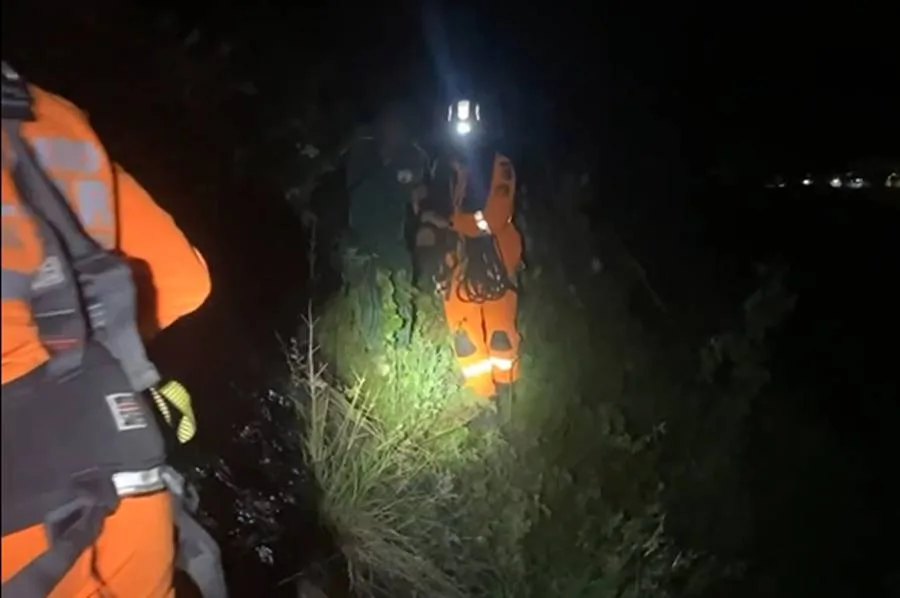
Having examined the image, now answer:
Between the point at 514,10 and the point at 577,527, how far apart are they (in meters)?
2.32

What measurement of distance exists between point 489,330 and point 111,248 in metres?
2.34

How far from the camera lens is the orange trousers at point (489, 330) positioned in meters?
4.21

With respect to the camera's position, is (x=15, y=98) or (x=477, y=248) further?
(x=477, y=248)

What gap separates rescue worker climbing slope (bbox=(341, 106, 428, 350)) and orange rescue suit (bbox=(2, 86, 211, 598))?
1541 millimetres

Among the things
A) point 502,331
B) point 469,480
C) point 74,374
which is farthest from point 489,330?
point 74,374

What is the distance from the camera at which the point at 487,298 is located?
432 centimetres

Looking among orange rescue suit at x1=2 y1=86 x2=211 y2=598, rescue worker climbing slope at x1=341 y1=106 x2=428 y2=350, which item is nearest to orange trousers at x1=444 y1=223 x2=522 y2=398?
rescue worker climbing slope at x1=341 y1=106 x2=428 y2=350

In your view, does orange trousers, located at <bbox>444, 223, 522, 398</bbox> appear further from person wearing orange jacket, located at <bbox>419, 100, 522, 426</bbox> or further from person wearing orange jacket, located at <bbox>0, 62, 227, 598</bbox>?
person wearing orange jacket, located at <bbox>0, 62, 227, 598</bbox>

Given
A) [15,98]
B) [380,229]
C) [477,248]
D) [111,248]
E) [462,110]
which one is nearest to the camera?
[15,98]

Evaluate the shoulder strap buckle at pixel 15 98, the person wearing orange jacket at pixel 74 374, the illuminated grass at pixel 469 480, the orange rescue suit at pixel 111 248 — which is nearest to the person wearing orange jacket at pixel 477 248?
the illuminated grass at pixel 469 480

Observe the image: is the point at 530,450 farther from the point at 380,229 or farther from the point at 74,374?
the point at 74,374

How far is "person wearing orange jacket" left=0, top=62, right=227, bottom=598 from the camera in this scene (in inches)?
74.5

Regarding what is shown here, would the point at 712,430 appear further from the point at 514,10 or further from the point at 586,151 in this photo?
the point at 514,10

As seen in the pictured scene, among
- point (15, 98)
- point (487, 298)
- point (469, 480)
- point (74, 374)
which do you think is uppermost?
point (15, 98)
